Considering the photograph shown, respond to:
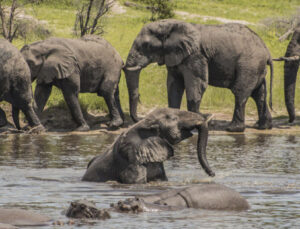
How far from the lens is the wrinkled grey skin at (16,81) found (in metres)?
19.9

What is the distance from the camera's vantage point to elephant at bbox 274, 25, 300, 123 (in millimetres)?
22156

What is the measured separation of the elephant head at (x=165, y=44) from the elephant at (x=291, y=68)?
250cm

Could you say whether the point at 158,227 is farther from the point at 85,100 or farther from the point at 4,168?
the point at 85,100

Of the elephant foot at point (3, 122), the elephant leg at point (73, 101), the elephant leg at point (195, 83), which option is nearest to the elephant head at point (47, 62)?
the elephant leg at point (73, 101)

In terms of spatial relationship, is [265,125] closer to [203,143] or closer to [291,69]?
[291,69]

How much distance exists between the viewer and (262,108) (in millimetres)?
21797

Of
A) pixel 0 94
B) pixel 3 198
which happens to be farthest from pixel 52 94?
pixel 3 198

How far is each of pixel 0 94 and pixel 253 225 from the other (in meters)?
11.8

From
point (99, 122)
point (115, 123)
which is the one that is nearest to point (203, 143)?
point (115, 123)

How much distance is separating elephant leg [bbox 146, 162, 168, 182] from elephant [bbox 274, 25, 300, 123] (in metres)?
10.3

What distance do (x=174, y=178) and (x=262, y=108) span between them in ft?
30.1

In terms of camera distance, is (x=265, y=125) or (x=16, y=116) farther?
(x=265, y=125)

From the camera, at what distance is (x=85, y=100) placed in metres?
23.2

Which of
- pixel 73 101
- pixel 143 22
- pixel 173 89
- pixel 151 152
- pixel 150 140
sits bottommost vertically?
pixel 143 22
